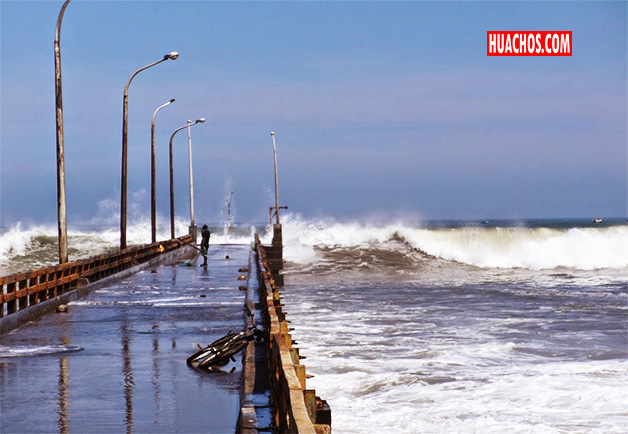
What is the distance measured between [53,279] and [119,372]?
11.8 m

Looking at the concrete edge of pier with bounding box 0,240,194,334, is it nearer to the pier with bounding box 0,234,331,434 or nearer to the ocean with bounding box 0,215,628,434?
the pier with bounding box 0,234,331,434

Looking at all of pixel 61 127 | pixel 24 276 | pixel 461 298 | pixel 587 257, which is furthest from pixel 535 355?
pixel 587 257

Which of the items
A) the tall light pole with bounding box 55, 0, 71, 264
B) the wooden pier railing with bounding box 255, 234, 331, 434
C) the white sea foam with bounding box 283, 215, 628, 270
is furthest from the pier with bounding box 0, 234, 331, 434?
the white sea foam with bounding box 283, 215, 628, 270

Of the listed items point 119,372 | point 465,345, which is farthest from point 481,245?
point 119,372

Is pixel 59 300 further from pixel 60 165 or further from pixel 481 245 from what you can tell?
pixel 481 245

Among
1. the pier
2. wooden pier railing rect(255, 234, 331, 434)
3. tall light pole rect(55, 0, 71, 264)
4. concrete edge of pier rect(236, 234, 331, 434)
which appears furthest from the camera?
tall light pole rect(55, 0, 71, 264)

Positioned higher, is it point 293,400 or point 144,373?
point 293,400

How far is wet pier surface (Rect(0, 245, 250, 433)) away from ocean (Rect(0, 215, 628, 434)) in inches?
114

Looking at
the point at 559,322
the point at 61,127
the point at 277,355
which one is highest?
the point at 61,127

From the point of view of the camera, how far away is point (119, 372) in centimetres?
1302

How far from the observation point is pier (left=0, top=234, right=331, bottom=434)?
9.42 meters

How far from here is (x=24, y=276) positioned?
20406mm

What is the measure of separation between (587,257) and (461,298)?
125 ft

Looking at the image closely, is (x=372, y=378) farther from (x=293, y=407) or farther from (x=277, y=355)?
(x=293, y=407)
